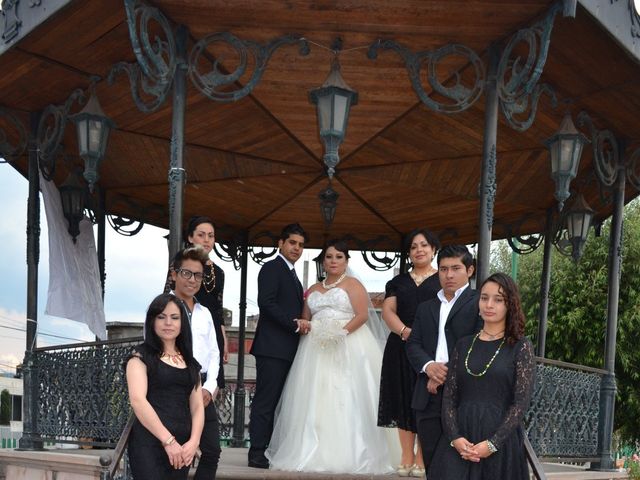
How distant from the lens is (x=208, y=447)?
590 cm

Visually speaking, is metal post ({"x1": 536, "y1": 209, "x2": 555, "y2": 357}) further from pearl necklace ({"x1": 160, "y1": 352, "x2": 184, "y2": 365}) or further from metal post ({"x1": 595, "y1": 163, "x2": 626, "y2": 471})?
pearl necklace ({"x1": 160, "y1": 352, "x2": 184, "y2": 365})

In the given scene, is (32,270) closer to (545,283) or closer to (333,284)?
(333,284)

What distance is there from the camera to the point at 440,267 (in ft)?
20.4

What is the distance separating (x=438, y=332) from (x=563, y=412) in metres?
2.54

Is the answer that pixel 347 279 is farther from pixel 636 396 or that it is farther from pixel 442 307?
pixel 636 396

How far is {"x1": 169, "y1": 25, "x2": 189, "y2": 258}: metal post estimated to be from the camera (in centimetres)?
690

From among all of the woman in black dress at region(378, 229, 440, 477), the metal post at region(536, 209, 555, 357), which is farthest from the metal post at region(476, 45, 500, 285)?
the metal post at region(536, 209, 555, 357)

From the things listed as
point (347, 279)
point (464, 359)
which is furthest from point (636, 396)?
point (464, 359)

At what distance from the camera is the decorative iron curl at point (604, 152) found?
342 inches

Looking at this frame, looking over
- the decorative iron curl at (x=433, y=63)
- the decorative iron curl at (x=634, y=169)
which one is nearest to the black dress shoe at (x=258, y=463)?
the decorative iron curl at (x=433, y=63)

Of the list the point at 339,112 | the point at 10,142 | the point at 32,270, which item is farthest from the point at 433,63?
the point at 10,142

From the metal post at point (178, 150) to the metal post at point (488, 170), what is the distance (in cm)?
237

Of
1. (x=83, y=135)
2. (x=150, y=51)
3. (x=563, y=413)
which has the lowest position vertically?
(x=563, y=413)

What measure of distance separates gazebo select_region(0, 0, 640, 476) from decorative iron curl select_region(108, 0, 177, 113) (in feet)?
0.05
